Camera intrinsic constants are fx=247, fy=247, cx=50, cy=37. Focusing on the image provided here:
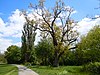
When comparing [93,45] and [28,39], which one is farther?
[28,39]

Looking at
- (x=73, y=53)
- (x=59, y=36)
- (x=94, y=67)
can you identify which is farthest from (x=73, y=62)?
(x=94, y=67)

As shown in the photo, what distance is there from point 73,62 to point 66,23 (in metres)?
26.5

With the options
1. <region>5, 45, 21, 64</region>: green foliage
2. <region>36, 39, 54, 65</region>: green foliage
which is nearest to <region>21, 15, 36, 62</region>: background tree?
Result: <region>36, 39, 54, 65</region>: green foliage

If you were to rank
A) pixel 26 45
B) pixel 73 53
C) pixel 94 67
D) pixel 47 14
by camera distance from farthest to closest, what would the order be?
pixel 26 45, pixel 73 53, pixel 47 14, pixel 94 67

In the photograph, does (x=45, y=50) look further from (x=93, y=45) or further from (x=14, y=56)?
(x=14, y=56)

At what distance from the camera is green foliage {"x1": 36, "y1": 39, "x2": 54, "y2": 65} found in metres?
75.1

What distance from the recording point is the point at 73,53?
73.9 m

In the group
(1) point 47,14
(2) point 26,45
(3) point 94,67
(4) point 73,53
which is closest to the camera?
(3) point 94,67

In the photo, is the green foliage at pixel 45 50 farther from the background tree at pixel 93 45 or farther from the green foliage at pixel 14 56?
the green foliage at pixel 14 56

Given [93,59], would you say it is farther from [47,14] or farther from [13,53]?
[13,53]

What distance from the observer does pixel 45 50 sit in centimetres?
7575

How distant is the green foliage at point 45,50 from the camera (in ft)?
246

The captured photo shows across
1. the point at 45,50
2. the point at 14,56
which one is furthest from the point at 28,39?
the point at 14,56

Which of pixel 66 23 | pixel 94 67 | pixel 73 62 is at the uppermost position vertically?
pixel 66 23
